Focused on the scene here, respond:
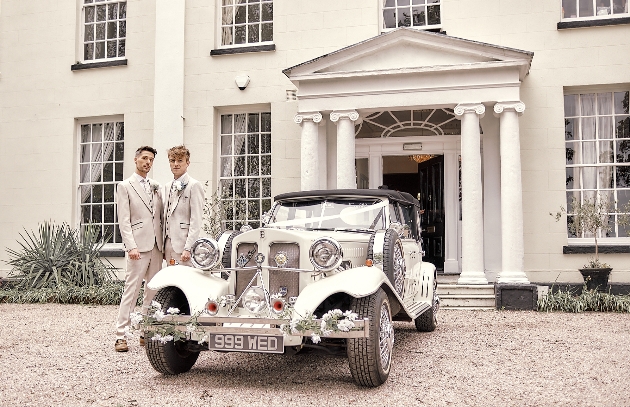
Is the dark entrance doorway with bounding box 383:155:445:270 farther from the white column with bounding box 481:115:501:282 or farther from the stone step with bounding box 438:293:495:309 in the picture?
the stone step with bounding box 438:293:495:309

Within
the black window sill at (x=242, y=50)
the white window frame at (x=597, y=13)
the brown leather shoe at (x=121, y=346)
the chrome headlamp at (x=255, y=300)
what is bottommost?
the brown leather shoe at (x=121, y=346)

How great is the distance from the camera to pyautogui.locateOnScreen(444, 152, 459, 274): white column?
11009mm

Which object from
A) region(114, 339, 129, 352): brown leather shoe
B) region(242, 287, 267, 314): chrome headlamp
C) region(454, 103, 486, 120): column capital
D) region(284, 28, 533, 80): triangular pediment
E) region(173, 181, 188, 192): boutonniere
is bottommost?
region(114, 339, 129, 352): brown leather shoe

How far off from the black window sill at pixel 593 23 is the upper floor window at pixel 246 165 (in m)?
5.28

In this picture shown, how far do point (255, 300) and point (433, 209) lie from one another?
735cm

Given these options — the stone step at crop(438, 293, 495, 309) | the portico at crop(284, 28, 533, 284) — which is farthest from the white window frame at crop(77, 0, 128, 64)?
the stone step at crop(438, 293, 495, 309)

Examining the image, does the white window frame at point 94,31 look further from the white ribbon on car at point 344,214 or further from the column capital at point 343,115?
the white ribbon on car at point 344,214

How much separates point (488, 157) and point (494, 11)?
247cm

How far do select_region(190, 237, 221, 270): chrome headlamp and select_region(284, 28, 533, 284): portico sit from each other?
198 inches

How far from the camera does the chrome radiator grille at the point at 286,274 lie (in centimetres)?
490

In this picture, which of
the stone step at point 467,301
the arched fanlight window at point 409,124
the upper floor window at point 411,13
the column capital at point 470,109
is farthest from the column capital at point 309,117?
the stone step at point 467,301

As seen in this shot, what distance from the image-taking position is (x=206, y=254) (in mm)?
5164

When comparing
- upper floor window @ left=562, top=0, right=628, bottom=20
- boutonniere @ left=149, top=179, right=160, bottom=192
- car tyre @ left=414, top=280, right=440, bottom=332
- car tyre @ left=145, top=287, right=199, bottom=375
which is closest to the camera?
car tyre @ left=145, top=287, right=199, bottom=375

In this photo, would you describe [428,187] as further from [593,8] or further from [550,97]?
[593,8]
